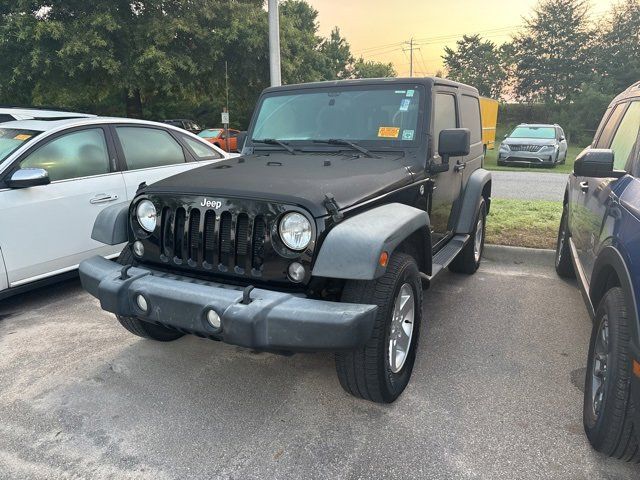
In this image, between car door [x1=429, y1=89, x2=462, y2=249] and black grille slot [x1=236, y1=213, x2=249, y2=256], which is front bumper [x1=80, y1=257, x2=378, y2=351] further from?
car door [x1=429, y1=89, x2=462, y2=249]

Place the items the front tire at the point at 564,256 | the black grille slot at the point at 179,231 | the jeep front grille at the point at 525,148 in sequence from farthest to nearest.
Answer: the jeep front grille at the point at 525,148, the front tire at the point at 564,256, the black grille slot at the point at 179,231

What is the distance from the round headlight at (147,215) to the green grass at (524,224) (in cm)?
451

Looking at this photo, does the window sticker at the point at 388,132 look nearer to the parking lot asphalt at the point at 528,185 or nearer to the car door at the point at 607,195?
the car door at the point at 607,195

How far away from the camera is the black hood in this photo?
268 cm

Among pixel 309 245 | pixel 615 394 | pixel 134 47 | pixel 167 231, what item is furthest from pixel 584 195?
pixel 134 47

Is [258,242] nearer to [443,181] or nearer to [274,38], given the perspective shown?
[443,181]

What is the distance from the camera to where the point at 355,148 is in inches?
147

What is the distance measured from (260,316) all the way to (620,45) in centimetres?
5065

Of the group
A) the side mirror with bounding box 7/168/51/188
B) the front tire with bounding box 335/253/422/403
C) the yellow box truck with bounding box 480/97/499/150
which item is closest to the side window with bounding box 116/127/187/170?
the side mirror with bounding box 7/168/51/188

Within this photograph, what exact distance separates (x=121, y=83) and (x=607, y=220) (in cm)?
1475

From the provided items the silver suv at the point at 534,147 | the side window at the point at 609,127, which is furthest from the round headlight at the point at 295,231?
the silver suv at the point at 534,147

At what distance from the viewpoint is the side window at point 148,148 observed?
512 cm

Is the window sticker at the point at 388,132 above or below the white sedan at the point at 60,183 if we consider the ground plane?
above

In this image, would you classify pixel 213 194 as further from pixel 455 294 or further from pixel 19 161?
pixel 455 294
